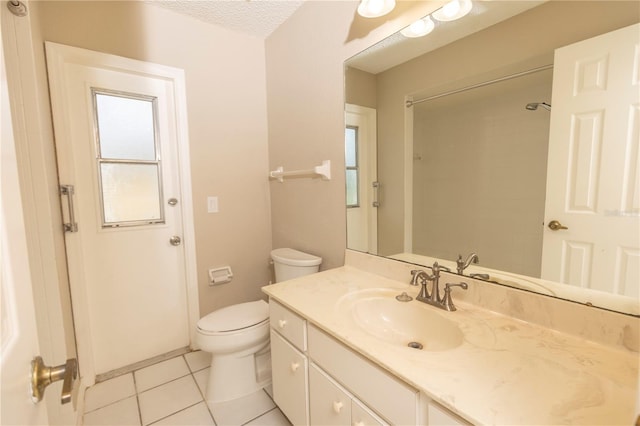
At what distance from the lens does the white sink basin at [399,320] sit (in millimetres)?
1027

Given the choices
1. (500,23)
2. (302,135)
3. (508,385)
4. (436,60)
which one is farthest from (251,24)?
(508,385)

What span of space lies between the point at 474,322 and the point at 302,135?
1.47 metres

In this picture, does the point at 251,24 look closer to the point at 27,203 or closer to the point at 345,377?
the point at 27,203

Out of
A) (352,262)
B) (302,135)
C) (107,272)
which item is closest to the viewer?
(352,262)

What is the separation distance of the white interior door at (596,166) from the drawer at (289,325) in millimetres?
901

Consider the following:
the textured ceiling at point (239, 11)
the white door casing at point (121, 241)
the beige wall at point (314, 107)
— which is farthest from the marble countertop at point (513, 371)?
the textured ceiling at point (239, 11)

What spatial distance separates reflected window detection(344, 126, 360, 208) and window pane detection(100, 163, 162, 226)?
4.28ft

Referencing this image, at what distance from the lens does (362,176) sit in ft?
5.34

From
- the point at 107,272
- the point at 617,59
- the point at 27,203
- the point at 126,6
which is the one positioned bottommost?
the point at 107,272

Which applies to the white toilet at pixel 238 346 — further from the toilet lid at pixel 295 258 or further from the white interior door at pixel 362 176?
the white interior door at pixel 362 176

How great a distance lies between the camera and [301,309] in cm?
113

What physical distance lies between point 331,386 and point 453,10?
152 centimetres

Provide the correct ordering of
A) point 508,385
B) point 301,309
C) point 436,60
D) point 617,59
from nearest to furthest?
point 508,385, point 617,59, point 301,309, point 436,60

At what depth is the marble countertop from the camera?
60cm
